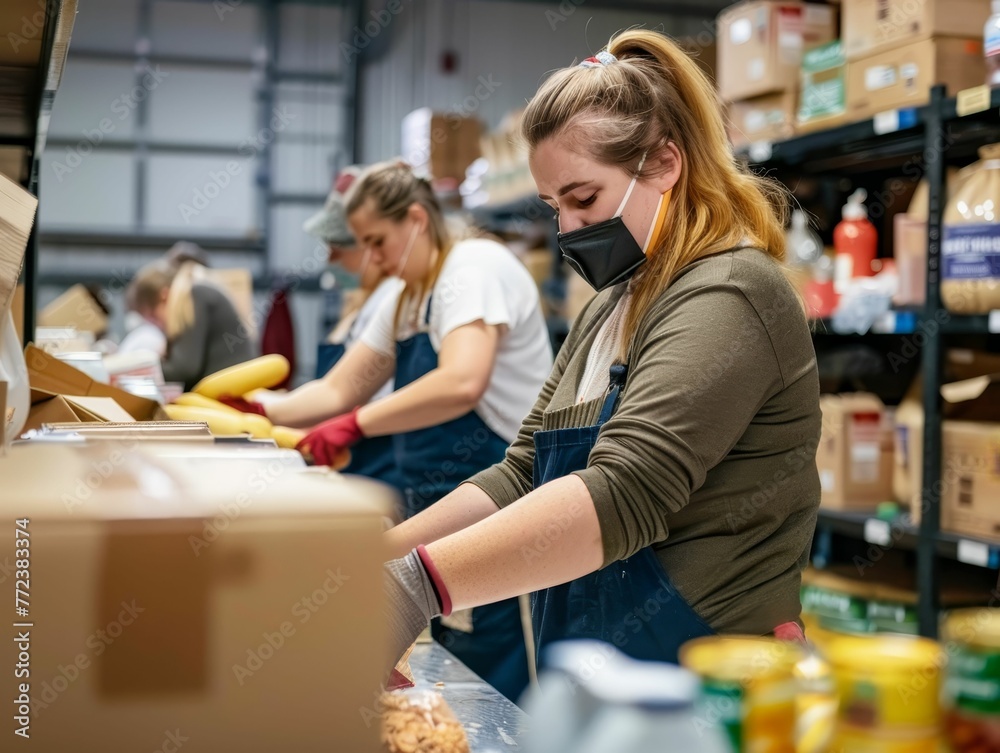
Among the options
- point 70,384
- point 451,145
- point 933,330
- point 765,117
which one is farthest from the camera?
point 451,145

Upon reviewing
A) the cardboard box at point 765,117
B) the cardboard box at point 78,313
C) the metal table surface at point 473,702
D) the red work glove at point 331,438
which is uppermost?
the cardboard box at point 765,117

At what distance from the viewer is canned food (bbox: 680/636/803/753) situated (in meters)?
0.71

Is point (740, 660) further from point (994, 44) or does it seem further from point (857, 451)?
point (857, 451)

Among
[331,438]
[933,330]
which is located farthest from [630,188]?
A: [933,330]

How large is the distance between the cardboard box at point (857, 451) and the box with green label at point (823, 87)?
0.93 meters

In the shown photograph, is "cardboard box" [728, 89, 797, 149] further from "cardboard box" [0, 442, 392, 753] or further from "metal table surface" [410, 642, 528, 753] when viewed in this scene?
"cardboard box" [0, 442, 392, 753]

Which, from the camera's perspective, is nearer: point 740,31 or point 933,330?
point 933,330

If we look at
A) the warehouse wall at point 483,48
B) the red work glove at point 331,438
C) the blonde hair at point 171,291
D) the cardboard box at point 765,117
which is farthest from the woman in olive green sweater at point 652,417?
the warehouse wall at point 483,48

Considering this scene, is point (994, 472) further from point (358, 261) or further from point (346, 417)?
point (358, 261)

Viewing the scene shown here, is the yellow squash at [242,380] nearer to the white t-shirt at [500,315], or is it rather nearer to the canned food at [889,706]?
the white t-shirt at [500,315]

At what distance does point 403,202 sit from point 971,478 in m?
1.76

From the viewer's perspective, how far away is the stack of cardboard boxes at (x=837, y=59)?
3186 millimetres

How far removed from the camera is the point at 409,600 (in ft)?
3.97

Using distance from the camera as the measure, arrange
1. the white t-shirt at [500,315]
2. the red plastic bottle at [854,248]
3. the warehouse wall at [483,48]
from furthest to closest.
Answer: the warehouse wall at [483,48]
the red plastic bottle at [854,248]
the white t-shirt at [500,315]
